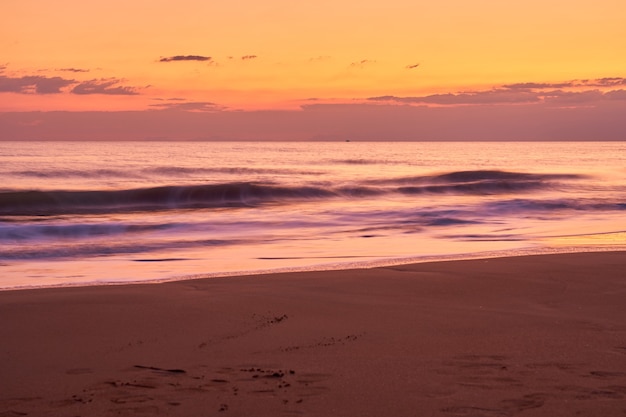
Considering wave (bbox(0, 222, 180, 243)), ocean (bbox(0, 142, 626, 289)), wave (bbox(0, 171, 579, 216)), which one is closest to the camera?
ocean (bbox(0, 142, 626, 289))

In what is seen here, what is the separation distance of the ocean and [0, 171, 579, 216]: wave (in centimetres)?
7

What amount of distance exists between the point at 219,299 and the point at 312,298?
827 millimetres

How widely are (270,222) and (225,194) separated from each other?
393 inches

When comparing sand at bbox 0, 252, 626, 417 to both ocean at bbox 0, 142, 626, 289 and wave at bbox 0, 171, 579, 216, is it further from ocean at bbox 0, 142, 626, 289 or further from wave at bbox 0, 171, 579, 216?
wave at bbox 0, 171, 579, 216

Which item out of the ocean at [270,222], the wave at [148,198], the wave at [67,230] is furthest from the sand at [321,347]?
the wave at [148,198]

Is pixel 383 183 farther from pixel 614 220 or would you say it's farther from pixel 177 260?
pixel 177 260

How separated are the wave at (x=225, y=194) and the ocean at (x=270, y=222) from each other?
70 millimetres

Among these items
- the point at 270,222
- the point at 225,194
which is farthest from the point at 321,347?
the point at 225,194

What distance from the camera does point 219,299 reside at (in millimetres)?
6871

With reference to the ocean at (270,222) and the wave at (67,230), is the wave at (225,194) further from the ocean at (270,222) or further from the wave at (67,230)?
the wave at (67,230)

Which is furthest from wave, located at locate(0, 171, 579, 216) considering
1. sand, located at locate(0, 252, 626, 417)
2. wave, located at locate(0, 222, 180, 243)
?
sand, located at locate(0, 252, 626, 417)

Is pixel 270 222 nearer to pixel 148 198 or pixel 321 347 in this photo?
pixel 148 198

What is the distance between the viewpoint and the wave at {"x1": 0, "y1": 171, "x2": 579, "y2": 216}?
2461cm

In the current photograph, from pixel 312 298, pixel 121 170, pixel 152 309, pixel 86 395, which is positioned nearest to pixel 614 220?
pixel 312 298
